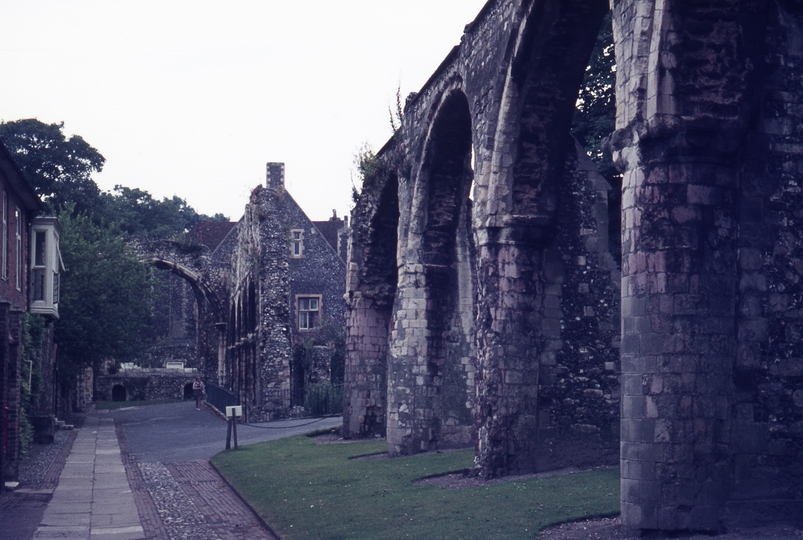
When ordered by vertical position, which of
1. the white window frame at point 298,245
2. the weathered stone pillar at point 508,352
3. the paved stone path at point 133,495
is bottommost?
the paved stone path at point 133,495

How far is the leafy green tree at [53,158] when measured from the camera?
47.0 meters

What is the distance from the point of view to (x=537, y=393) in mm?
14094

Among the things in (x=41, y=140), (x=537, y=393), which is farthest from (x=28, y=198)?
(x=41, y=140)

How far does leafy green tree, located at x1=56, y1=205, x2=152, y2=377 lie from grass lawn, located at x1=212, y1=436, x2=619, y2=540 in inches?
663

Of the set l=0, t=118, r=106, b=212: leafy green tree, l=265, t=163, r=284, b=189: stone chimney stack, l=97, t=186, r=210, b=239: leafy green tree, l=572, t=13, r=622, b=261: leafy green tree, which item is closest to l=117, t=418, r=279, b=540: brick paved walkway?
l=572, t=13, r=622, b=261: leafy green tree

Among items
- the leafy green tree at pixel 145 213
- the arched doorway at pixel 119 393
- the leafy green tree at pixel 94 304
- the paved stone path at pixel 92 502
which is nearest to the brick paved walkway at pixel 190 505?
the paved stone path at pixel 92 502

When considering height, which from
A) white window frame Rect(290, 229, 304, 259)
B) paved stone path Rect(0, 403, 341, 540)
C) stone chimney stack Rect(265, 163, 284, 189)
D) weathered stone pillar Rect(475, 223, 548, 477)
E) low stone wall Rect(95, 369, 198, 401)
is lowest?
low stone wall Rect(95, 369, 198, 401)

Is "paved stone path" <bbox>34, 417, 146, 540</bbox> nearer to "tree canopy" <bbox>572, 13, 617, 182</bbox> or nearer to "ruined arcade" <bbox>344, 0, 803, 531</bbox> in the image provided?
"ruined arcade" <bbox>344, 0, 803, 531</bbox>

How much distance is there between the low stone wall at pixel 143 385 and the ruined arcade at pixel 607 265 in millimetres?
32769

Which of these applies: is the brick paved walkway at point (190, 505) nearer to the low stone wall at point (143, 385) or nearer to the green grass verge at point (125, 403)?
the green grass verge at point (125, 403)

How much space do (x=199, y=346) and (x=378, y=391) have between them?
31806 mm

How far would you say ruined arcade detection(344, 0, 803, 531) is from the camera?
9094mm

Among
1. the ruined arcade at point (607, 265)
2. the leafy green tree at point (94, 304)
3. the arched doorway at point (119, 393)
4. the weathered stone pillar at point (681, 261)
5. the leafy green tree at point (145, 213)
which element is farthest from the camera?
the leafy green tree at point (145, 213)

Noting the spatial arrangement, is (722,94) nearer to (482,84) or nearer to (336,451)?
(482,84)
